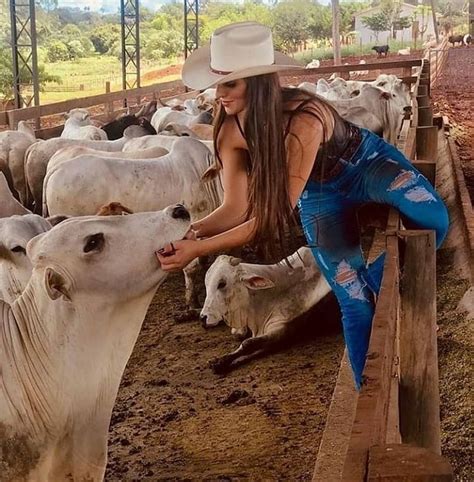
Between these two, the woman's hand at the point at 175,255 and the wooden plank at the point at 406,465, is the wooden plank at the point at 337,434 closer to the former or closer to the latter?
the woman's hand at the point at 175,255

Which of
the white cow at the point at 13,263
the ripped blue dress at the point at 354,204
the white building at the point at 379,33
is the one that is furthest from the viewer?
the white building at the point at 379,33

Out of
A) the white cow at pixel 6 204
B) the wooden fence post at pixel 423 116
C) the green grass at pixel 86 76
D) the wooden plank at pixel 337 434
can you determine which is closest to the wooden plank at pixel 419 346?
the wooden plank at pixel 337 434

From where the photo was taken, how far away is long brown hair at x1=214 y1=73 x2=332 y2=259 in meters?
2.85

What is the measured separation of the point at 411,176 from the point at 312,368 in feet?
8.34

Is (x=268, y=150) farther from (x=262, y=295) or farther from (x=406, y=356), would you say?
(x=262, y=295)

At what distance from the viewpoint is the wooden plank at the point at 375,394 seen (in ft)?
4.86

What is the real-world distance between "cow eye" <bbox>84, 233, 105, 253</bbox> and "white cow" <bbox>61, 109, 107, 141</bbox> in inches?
338

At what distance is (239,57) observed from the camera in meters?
3.00

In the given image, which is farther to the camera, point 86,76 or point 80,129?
point 86,76

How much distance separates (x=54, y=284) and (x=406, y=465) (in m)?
1.88

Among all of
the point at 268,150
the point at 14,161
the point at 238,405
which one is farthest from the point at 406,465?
the point at 14,161

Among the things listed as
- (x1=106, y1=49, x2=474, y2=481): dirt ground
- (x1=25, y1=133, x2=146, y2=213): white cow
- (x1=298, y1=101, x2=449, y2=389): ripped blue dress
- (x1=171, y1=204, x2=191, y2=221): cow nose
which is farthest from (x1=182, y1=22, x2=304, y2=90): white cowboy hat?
(x1=25, y1=133, x2=146, y2=213): white cow

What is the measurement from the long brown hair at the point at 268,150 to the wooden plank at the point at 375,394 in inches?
20.6

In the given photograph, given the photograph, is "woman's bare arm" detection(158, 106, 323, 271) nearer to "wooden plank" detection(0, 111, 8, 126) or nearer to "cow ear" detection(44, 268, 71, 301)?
"cow ear" detection(44, 268, 71, 301)
